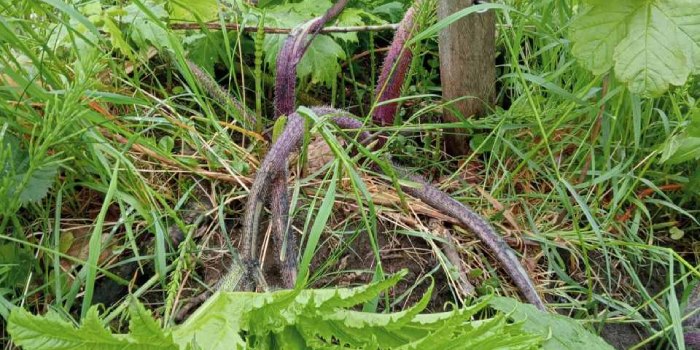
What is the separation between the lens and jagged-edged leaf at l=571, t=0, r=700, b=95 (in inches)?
60.2

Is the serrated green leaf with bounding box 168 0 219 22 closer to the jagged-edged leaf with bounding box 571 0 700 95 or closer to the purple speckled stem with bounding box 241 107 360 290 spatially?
the purple speckled stem with bounding box 241 107 360 290

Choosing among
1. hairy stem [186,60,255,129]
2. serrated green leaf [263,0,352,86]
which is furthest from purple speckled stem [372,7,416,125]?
hairy stem [186,60,255,129]

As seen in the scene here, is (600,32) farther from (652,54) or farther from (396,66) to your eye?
(396,66)

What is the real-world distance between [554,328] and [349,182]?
69cm

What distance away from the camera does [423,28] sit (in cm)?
212

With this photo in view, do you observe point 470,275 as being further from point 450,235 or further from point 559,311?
point 559,311

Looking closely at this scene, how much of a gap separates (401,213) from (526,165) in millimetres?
479

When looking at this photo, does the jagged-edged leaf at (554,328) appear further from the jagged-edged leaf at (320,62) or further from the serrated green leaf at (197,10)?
the serrated green leaf at (197,10)

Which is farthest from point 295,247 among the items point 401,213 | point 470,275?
point 470,275

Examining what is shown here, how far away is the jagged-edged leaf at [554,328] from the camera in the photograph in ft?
5.06

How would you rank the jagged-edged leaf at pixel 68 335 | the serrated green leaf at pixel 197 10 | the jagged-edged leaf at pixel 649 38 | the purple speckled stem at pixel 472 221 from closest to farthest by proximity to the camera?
1. the jagged-edged leaf at pixel 68 335
2. the jagged-edged leaf at pixel 649 38
3. the purple speckled stem at pixel 472 221
4. the serrated green leaf at pixel 197 10

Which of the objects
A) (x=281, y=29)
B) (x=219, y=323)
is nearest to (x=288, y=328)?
(x=219, y=323)

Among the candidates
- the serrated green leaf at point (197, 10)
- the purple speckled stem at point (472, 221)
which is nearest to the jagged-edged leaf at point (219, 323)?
the purple speckled stem at point (472, 221)

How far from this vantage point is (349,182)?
6.49ft
